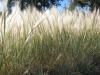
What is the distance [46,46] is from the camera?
5.52 m

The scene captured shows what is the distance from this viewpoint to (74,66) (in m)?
5.55

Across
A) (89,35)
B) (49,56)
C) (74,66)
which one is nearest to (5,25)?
(49,56)

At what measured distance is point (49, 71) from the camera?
5199 mm

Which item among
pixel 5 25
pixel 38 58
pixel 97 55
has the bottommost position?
pixel 97 55

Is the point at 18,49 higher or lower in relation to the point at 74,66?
higher

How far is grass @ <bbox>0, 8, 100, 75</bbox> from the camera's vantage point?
480cm

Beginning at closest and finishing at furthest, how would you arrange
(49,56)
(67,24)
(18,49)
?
1. (18,49)
2. (49,56)
3. (67,24)

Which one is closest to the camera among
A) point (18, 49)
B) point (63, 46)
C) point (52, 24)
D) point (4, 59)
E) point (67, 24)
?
point (4, 59)

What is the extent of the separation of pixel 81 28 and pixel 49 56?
1.79m

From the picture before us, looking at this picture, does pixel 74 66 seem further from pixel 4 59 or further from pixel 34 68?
pixel 4 59

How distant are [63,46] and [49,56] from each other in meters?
0.43

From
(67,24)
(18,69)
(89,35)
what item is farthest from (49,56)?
(89,35)

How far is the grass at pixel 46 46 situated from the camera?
4805 mm

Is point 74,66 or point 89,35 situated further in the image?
point 89,35
